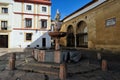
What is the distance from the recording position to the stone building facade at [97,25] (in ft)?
55.0

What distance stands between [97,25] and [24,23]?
503 inches

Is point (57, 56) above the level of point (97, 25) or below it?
below

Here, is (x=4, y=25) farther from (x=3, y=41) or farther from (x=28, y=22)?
(x=28, y=22)

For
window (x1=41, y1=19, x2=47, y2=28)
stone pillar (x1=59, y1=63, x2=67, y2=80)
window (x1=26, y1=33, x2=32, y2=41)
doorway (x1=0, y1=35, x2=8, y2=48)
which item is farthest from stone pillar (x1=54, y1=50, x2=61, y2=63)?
doorway (x1=0, y1=35, x2=8, y2=48)

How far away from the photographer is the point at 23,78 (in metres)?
6.34

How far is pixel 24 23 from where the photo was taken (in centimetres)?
2566

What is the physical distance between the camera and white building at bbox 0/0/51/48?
81.8ft

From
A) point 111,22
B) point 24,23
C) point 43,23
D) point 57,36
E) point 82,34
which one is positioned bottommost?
point 57,36

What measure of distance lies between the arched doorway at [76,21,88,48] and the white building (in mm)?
5597

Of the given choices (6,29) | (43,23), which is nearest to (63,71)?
(6,29)

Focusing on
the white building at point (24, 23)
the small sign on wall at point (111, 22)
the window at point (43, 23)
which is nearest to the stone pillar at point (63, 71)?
the small sign on wall at point (111, 22)

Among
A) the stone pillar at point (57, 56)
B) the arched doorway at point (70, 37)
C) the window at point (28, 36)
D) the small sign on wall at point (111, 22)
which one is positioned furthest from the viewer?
the arched doorway at point (70, 37)

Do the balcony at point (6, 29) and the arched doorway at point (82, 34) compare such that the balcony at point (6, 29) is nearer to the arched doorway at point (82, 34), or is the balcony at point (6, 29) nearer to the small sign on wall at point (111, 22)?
the arched doorway at point (82, 34)

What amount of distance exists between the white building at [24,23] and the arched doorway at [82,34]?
5597 millimetres
